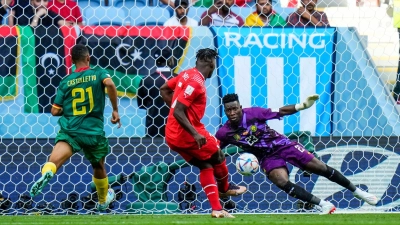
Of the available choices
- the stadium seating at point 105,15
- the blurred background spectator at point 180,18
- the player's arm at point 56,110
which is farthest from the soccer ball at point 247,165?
the stadium seating at point 105,15

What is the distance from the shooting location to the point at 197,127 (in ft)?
24.7

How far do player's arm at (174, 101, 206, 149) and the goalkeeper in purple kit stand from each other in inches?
41.5

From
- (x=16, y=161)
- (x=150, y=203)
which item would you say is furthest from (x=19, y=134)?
(x=150, y=203)

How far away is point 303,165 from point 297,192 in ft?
1.52

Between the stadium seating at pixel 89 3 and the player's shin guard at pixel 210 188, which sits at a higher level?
the stadium seating at pixel 89 3

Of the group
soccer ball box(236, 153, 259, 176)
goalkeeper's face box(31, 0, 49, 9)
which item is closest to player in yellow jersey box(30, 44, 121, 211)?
soccer ball box(236, 153, 259, 176)

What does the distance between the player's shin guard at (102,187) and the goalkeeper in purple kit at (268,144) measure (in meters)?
1.23

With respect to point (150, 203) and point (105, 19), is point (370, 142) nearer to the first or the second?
point (150, 203)

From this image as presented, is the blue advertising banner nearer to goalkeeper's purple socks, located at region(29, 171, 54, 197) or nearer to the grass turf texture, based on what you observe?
the grass turf texture

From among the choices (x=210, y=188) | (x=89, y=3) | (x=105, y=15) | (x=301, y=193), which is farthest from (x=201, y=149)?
(x=89, y=3)

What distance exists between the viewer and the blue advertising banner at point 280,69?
30.0 feet

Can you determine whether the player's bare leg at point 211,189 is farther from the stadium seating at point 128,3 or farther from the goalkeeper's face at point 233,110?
the stadium seating at point 128,3

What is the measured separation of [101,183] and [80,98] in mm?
850

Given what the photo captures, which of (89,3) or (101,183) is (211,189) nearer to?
(101,183)
